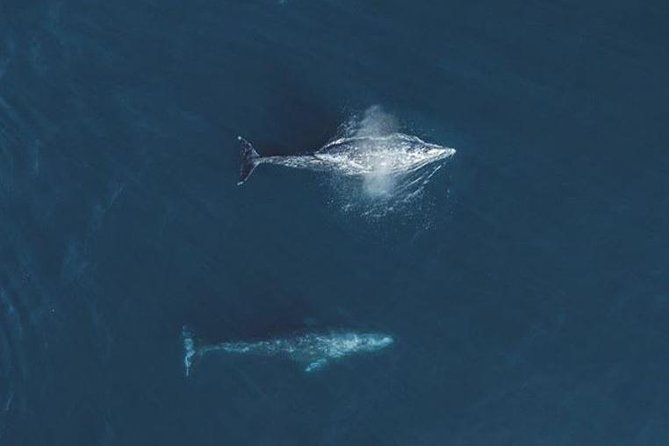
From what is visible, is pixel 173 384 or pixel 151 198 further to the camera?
pixel 151 198

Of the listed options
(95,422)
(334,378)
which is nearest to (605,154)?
(334,378)

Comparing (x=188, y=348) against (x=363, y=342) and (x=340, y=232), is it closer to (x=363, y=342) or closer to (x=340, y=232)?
(x=363, y=342)

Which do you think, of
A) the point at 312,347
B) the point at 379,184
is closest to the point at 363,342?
the point at 312,347

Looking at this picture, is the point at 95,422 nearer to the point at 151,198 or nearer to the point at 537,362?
the point at 151,198

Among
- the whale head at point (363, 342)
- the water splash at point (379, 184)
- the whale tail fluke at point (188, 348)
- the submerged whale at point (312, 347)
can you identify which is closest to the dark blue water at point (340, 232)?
the water splash at point (379, 184)

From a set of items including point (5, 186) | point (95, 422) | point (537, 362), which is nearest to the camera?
point (537, 362)

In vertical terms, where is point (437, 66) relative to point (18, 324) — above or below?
above
